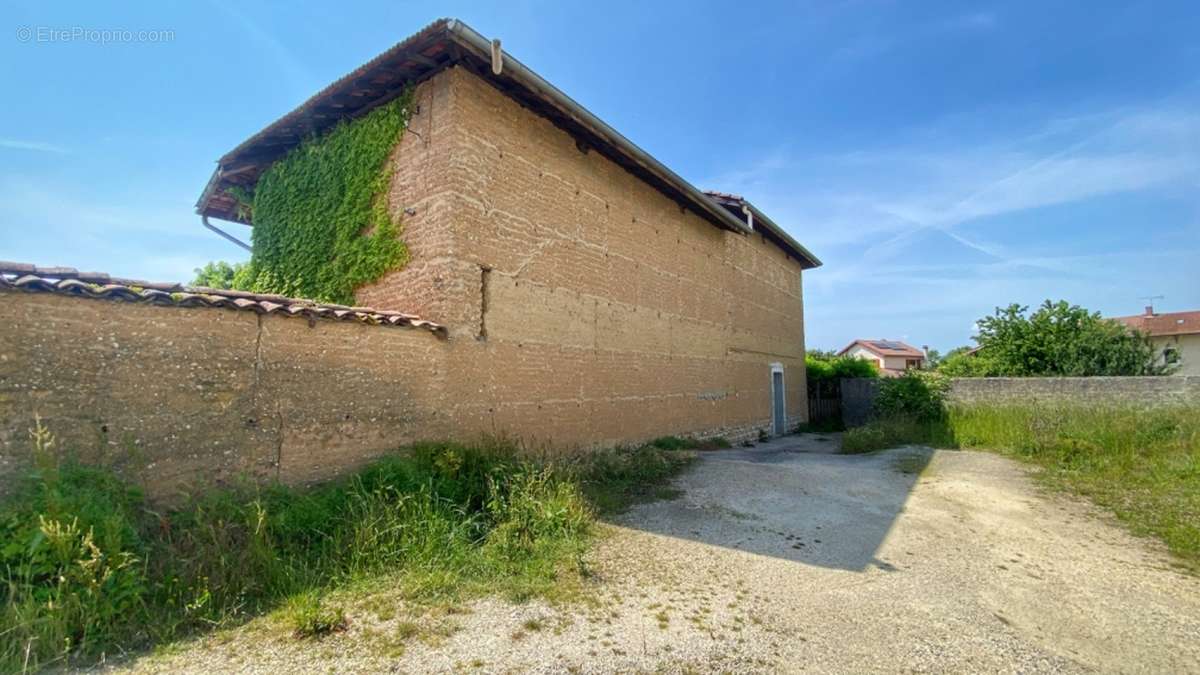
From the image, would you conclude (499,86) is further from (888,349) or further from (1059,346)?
(888,349)

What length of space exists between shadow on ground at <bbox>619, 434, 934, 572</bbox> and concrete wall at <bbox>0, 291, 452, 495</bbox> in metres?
3.11

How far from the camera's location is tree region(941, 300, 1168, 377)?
15398mm

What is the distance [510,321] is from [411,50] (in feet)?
11.9

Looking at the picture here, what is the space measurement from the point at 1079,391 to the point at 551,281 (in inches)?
502

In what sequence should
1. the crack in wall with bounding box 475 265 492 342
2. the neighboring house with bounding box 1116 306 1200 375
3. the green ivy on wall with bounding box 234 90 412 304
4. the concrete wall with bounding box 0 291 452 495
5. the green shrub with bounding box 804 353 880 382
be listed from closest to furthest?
1. the concrete wall with bounding box 0 291 452 495
2. the crack in wall with bounding box 475 265 492 342
3. the green ivy on wall with bounding box 234 90 412 304
4. the green shrub with bounding box 804 353 880 382
5. the neighboring house with bounding box 1116 306 1200 375

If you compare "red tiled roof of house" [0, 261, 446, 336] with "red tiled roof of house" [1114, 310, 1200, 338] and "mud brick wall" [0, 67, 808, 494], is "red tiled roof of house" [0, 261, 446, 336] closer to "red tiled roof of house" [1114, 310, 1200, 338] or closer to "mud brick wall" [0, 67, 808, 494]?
"mud brick wall" [0, 67, 808, 494]

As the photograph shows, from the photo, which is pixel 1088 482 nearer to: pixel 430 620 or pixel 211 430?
pixel 430 620

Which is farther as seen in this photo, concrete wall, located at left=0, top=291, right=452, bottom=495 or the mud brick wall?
the mud brick wall

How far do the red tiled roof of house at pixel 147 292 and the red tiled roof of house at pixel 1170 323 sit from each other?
3749 centimetres

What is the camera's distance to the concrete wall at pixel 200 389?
3713 millimetres

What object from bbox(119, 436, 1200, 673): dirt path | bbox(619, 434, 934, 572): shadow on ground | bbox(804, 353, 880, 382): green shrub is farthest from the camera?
bbox(804, 353, 880, 382): green shrub

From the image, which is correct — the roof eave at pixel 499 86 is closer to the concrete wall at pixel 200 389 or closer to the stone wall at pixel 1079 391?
the concrete wall at pixel 200 389

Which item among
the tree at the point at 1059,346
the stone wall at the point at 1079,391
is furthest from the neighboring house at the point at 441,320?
the tree at the point at 1059,346

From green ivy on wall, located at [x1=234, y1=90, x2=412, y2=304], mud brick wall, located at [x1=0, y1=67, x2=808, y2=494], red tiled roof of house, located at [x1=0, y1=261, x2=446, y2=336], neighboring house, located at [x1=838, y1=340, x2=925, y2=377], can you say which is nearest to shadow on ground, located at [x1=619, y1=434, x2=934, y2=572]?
mud brick wall, located at [x1=0, y1=67, x2=808, y2=494]
